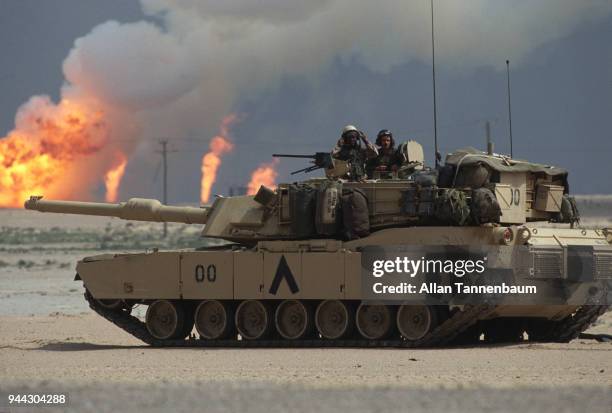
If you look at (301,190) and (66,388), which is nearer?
(66,388)

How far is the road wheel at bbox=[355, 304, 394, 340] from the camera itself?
24891 mm

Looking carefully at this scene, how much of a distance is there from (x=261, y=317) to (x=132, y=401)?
34.4 ft

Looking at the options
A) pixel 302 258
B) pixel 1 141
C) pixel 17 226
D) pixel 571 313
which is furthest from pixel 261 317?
pixel 17 226

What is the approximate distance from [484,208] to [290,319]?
4351 mm

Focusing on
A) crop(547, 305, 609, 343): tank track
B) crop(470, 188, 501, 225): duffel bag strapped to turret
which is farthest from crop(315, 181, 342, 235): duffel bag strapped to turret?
crop(547, 305, 609, 343): tank track

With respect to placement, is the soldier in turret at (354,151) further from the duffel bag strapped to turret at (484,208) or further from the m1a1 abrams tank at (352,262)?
the duffel bag strapped to turret at (484,208)

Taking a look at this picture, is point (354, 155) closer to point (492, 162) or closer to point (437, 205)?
point (437, 205)

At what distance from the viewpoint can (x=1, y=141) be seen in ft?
155

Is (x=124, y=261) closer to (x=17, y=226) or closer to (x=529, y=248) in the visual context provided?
(x=529, y=248)

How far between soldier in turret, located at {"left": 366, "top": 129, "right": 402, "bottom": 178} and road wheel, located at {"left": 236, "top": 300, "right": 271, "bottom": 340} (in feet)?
11.0

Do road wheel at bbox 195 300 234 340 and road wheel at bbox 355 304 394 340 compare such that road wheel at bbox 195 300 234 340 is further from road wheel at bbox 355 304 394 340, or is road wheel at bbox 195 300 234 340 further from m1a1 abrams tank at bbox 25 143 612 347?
road wheel at bbox 355 304 394 340

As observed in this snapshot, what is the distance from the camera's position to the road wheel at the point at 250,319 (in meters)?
26.1

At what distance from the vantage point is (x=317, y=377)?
62.2 ft

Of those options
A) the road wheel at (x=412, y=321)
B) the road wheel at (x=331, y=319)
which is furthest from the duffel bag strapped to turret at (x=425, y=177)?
the road wheel at (x=331, y=319)
